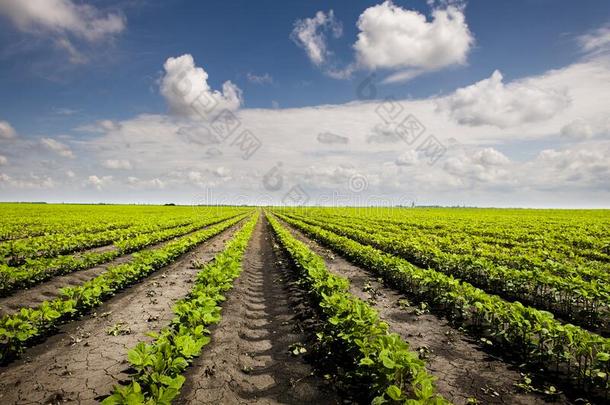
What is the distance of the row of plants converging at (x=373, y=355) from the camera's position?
13.3ft

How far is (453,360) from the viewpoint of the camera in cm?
623

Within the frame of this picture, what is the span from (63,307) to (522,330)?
895 centimetres

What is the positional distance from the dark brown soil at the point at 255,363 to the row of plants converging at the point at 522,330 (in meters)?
3.62

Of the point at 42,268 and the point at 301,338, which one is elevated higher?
the point at 42,268

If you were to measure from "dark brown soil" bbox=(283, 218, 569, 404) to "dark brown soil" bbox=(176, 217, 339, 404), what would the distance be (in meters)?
2.04

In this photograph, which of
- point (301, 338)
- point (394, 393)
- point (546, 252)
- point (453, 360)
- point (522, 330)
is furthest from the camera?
point (546, 252)

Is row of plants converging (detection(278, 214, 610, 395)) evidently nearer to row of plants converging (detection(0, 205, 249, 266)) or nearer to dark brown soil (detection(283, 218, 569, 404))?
dark brown soil (detection(283, 218, 569, 404))

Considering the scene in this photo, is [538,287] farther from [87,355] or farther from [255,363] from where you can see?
[87,355]

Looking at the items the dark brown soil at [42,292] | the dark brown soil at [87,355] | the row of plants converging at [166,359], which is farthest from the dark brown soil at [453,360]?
the dark brown soil at [42,292]

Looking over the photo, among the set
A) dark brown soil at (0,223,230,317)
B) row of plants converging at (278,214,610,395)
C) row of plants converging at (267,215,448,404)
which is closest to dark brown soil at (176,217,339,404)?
row of plants converging at (267,215,448,404)

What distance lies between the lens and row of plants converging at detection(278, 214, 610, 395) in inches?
199

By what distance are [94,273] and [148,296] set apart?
15.2 feet

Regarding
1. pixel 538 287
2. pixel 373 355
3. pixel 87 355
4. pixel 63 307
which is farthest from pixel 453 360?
pixel 63 307

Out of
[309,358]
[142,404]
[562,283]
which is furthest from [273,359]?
[562,283]
